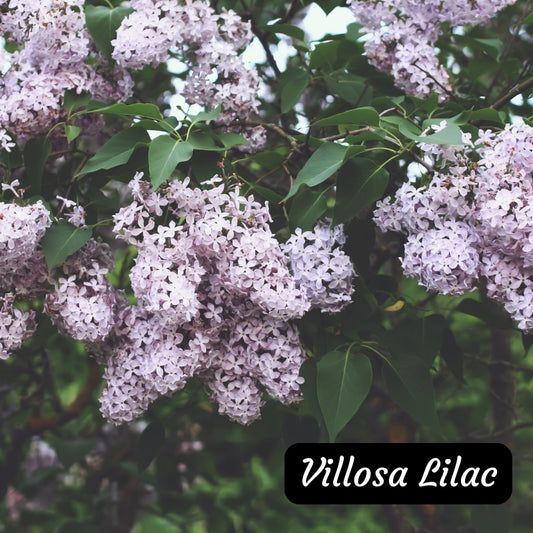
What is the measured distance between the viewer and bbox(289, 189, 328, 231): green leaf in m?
1.43

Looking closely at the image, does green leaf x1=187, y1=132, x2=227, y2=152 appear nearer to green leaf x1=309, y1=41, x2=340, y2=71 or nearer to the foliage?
the foliage

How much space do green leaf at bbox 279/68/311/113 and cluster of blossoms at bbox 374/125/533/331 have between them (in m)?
0.57

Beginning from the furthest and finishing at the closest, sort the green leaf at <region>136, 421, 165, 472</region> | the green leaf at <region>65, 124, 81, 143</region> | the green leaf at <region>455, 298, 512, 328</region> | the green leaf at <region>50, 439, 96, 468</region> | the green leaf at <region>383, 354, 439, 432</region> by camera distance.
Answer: the green leaf at <region>50, 439, 96, 468</region>
the green leaf at <region>136, 421, 165, 472</region>
the green leaf at <region>455, 298, 512, 328</region>
the green leaf at <region>65, 124, 81, 143</region>
the green leaf at <region>383, 354, 439, 432</region>

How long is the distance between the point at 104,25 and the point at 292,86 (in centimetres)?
51

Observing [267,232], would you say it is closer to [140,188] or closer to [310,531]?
[140,188]

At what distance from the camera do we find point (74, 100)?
5.39ft

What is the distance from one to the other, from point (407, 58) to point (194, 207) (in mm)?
749

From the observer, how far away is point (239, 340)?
1.46m

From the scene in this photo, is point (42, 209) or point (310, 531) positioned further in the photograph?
point (310, 531)

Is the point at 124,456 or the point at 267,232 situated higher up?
the point at 267,232

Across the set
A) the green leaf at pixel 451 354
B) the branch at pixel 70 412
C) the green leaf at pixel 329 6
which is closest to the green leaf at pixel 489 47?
Answer: the green leaf at pixel 329 6

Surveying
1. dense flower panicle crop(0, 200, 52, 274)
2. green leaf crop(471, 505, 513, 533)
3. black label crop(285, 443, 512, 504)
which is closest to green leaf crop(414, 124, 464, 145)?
dense flower panicle crop(0, 200, 52, 274)

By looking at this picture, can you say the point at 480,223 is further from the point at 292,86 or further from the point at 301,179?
the point at 292,86

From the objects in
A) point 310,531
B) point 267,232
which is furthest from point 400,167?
point 310,531
